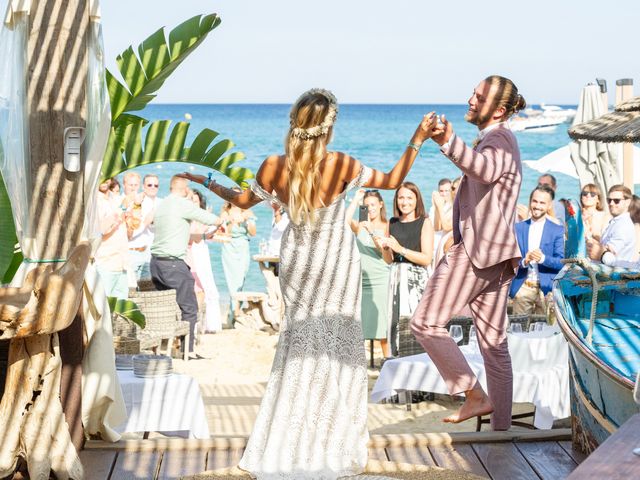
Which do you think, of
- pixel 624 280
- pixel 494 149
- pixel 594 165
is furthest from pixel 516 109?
pixel 594 165

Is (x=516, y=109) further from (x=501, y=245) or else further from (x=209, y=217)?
(x=209, y=217)

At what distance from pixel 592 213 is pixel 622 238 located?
4.10 ft

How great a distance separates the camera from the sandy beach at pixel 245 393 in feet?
27.0

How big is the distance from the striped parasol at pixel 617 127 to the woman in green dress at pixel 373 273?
11.5ft

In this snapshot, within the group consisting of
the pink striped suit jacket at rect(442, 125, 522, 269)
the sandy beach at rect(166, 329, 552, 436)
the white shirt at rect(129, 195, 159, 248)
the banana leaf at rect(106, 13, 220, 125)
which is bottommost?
the sandy beach at rect(166, 329, 552, 436)

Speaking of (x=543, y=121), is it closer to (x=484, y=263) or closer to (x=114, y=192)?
(x=114, y=192)

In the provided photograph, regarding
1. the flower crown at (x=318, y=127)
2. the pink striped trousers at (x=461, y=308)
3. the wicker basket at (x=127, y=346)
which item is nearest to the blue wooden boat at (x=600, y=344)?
the pink striped trousers at (x=461, y=308)

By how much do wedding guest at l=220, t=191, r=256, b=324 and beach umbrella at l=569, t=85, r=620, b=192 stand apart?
4508 mm

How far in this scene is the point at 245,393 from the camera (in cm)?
969

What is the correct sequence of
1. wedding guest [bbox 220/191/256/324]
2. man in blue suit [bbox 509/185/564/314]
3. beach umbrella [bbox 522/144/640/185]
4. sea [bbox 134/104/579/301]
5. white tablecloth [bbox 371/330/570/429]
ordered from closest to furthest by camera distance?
white tablecloth [bbox 371/330/570/429] < man in blue suit [bbox 509/185/564/314] < wedding guest [bbox 220/191/256/324] < beach umbrella [bbox 522/144/640/185] < sea [bbox 134/104/579/301]

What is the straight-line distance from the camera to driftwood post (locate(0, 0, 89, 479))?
194 inches

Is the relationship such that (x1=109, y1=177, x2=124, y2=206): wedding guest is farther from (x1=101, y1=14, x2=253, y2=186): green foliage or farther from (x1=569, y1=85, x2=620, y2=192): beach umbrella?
(x1=569, y1=85, x2=620, y2=192): beach umbrella

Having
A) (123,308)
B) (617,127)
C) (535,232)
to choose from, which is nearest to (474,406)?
(617,127)

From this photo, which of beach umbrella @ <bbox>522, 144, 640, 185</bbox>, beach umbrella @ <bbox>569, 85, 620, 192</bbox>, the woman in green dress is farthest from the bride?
beach umbrella @ <bbox>522, 144, 640, 185</bbox>
